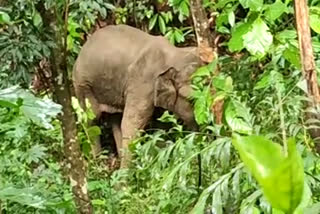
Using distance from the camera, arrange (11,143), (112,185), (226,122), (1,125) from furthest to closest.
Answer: (112,185) → (11,143) → (226,122) → (1,125)

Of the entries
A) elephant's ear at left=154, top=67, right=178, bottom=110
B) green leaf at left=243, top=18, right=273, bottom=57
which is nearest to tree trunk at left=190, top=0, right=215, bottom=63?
green leaf at left=243, top=18, right=273, bottom=57

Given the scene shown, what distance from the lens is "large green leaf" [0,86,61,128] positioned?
1180 millimetres

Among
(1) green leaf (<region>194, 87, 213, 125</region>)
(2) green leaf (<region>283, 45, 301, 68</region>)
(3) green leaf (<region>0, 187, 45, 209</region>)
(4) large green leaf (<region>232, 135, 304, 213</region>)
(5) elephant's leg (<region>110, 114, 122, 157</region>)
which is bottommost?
(5) elephant's leg (<region>110, 114, 122, 157</region>)

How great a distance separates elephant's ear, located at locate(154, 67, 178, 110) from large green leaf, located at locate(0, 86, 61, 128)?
3.42m

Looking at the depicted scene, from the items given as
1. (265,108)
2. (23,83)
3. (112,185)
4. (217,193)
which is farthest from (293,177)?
(112,185)

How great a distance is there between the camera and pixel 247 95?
2.40 meters

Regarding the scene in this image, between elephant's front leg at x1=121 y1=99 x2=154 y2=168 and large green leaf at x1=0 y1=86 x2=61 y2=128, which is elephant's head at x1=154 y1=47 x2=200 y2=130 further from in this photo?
large green leaf at x1=0 y1=86 x2=61 y2=128

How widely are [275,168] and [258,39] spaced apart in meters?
1.61

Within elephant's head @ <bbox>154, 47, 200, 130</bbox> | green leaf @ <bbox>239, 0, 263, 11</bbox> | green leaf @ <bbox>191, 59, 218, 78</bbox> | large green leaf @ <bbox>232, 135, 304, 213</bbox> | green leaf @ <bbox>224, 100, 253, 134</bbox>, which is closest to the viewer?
large green leaf @ <bbox>232, 135, 304, 213</bbox>

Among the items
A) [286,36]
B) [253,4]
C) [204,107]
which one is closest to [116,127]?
[204,107]

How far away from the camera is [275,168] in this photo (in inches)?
16.1

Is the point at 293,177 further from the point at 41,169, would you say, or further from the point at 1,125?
the point at 41,169

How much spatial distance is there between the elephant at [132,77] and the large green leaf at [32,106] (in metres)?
3.20

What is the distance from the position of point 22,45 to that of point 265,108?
2.20 feet
